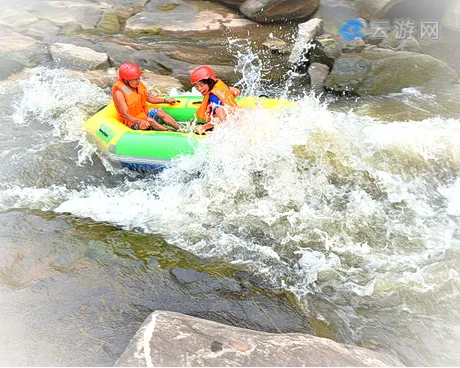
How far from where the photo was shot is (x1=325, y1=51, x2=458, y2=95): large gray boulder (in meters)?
8.20

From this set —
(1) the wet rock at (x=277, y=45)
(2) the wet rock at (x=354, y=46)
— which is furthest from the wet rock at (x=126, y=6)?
(2) the wet rock at (x=354, y=46)

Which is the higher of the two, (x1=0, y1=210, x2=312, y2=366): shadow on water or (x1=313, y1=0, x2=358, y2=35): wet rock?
(x1=313, y1=0, x2=358, y2=35): wet rock

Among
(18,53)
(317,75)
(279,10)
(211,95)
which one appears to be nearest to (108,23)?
(18,53)

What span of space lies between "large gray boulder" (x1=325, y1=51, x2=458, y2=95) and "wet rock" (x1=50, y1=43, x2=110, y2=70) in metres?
4.81

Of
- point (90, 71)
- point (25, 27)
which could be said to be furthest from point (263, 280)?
point (25, 27)

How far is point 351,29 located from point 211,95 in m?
6.85

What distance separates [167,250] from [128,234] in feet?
1.82

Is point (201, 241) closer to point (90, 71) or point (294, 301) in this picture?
point (294, 301)

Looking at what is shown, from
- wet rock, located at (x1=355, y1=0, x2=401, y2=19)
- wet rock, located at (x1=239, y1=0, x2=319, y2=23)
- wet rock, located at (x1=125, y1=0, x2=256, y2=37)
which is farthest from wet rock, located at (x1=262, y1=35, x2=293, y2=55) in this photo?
wet rock, located at (x1=355, y1=0, x2=401, y2=19)

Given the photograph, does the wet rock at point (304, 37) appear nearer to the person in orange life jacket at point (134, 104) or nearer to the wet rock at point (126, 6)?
the person in orange life jacket at point (134, 104)

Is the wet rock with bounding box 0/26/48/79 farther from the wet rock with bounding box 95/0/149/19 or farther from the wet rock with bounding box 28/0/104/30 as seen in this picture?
the wet rock with bounding box 95/0/149/19

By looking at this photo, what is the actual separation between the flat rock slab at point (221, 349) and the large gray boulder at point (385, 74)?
6251mm

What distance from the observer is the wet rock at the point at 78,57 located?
9102 millimetres

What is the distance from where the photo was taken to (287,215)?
4.90m
